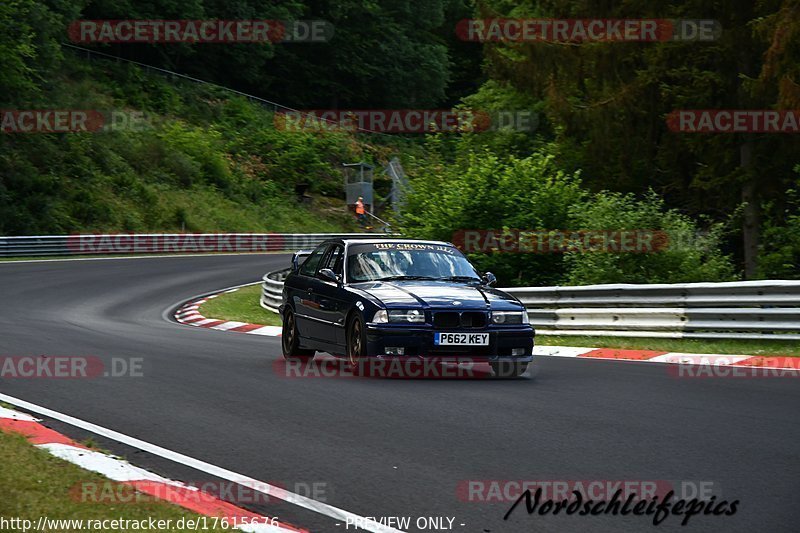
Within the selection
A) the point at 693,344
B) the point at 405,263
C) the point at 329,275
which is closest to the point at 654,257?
the point at 693,344

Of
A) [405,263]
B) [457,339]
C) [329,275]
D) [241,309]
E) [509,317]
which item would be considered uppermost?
[405,263]

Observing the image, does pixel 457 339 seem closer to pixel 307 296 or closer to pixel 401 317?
pixel 401 317

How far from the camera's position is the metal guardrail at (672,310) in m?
15.1

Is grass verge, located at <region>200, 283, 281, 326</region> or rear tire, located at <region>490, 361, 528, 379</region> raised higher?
rear tire, located at <region>490, 361, 528, 379</region>

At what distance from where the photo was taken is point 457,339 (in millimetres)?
11906

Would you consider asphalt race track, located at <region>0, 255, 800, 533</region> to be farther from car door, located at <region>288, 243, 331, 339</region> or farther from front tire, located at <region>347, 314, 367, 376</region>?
car door, located at <region>288, 243, 331, 339</region>

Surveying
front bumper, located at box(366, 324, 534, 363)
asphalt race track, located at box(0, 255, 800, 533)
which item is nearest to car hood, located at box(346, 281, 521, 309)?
front bumper, located at box(366, 324, 534, 363)

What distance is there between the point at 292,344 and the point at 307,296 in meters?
0.68

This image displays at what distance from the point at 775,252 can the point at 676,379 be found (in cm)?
1049

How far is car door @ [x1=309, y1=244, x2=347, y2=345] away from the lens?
1284cm

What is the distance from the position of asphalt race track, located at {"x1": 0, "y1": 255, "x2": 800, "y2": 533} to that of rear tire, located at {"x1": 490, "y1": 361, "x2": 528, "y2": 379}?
33cm

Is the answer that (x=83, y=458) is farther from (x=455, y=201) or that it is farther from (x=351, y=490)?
(x=455, y=201)

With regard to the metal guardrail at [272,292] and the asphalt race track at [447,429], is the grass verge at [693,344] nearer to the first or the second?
the asphalt race track at [447,429]

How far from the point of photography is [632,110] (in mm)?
27812
